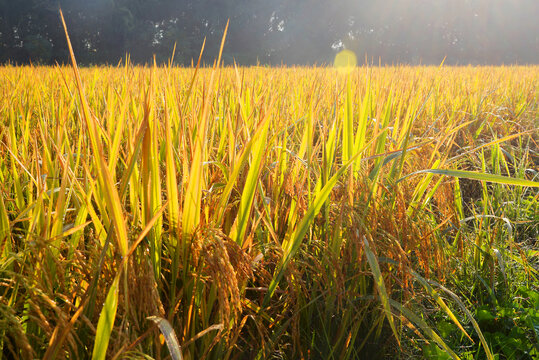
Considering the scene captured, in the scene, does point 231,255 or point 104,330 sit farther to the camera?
point 231,255

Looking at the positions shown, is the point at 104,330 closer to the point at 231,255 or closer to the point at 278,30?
the point at 231,255

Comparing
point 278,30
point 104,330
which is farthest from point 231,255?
point 278,30

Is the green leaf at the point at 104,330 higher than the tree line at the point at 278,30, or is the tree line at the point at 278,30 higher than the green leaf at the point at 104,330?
the tree line at the point at 278,30

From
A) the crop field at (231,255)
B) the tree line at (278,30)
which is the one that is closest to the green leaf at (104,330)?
the crop field at (231,255)

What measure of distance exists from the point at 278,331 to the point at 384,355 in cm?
28

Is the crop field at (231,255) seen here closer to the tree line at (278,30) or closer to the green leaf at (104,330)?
the green leaf at (104,330)

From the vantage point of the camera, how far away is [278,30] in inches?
790

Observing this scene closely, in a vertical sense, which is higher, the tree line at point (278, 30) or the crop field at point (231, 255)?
the tree line at point (278, 30)

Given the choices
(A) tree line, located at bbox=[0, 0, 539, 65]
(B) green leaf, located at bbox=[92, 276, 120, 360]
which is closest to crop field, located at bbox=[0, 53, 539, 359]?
(B) green leaf, located at bbox=[92, 276, 120, 360]

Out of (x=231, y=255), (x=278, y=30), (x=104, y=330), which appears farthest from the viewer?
(x=278, y=30)

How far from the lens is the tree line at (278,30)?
1581 centimetres

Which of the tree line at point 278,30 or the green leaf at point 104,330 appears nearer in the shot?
the green leaf at point 104,330

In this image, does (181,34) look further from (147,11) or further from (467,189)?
(467,189)

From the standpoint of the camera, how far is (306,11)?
20.9 meters
